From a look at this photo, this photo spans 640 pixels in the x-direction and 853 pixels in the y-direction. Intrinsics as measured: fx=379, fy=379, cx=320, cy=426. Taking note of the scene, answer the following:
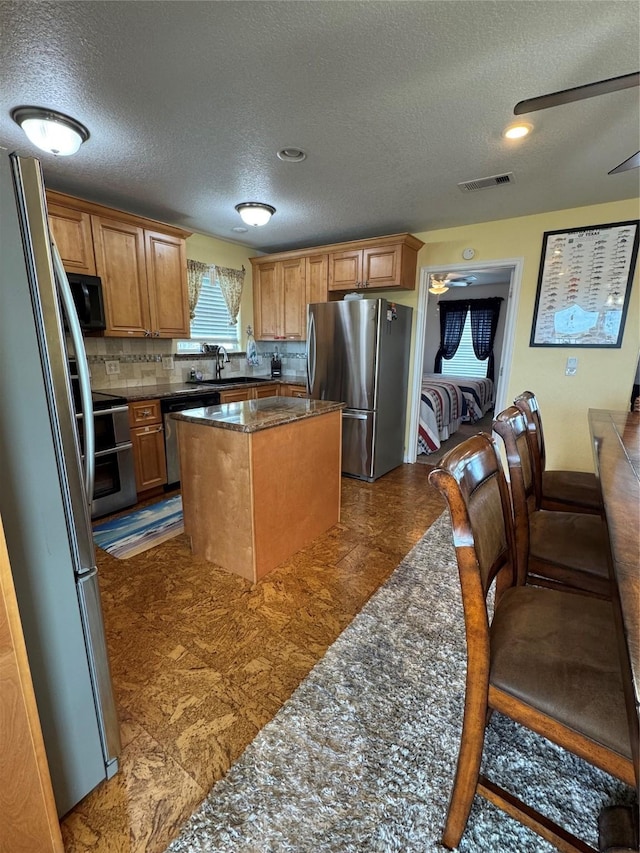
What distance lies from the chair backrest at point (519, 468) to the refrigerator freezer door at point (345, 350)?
2124 mm

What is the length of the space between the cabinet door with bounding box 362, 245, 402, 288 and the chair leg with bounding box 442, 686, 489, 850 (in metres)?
3.60

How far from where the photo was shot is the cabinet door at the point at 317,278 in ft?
13.7

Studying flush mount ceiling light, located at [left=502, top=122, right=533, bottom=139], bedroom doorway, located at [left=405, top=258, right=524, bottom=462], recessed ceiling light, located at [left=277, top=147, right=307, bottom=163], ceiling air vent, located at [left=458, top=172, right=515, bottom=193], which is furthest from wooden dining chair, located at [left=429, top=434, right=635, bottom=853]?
bedroom doorway, located at [left=405, top=258, right=524, bottom=462]

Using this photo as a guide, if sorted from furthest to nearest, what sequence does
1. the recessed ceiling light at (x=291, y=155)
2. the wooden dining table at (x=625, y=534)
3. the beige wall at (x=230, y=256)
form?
1. the beige wall at (x=230, y=256)
2. the recessed ceiling light at (x=291, y=155)
3. the wooden dining table at (x=625, y=534)

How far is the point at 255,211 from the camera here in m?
3.15

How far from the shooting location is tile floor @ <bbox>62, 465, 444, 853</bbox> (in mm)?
1124

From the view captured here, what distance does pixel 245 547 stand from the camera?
2182 millimetres

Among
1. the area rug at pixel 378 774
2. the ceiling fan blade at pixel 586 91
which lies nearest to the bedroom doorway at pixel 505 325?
the ceiling fan blade at pixel 586 91

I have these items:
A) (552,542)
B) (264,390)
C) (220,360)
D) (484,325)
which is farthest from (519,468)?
(484,325)

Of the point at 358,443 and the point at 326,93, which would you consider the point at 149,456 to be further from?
the point at 326,93

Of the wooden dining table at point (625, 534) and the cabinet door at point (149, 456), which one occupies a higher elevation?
the wooden dining table at point (625, 534)

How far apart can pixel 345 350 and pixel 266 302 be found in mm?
1587

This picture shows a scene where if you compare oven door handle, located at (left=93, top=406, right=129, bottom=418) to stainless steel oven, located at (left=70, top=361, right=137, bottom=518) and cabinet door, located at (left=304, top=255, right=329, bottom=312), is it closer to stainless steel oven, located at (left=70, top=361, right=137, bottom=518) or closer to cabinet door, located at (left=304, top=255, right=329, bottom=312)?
stainless steel oven, located at (left=70, top=361, right=137, bottom=518)

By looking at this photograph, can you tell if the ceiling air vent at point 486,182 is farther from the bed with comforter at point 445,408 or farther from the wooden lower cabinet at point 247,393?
the wooden lower cabinet at point 247,393
